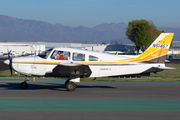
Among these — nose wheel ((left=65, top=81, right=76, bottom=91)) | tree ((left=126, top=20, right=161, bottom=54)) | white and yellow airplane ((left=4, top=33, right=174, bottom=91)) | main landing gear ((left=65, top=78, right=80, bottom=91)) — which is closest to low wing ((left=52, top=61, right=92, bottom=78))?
white and yellow airplane ((left=4, top=33, right=174, bottom=91))

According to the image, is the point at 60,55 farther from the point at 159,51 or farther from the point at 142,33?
the point at 142,33

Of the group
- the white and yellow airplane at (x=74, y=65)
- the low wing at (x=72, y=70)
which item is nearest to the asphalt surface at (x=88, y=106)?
the low wing at (x=72, y=70)

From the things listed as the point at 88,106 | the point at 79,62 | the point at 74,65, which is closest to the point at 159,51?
the point at 79,62

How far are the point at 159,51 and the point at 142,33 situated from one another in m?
79.5

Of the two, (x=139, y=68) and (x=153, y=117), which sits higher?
(x=139, y=68)

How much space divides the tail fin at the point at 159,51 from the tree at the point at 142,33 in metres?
76.2

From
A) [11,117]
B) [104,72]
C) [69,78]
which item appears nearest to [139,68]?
[104,72]

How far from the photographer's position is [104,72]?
12.3 metres

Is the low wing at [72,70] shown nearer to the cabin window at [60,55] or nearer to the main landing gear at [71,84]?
the main landing gear at [71,84]

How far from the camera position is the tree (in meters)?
88.7

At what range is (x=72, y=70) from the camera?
38.7 ft

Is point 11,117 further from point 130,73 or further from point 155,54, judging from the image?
point 155,54

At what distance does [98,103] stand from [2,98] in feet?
13.5

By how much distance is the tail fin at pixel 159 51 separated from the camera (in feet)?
42.0
